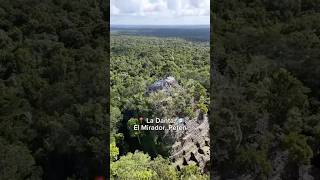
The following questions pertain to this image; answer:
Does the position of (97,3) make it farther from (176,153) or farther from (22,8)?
(176,153)

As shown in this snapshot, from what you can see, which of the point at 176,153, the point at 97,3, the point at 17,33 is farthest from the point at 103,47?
the point at 176,153

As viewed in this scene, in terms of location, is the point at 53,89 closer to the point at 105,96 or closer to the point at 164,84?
the point at 105,96

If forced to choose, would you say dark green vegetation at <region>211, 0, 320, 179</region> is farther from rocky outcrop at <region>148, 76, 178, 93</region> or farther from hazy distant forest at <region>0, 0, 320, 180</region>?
rocky outcrop at <region>148, 76, 178, 93</region>

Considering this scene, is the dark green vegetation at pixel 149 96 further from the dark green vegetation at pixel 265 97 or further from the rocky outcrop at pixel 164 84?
the dark green vegetation at pixel 265 97

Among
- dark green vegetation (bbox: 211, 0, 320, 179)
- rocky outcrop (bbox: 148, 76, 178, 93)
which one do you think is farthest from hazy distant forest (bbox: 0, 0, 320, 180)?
rocky outcrop (bbox: 148, 76, 178, 93)

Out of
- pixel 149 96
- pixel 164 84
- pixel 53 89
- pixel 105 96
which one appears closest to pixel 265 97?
pixel 164 84

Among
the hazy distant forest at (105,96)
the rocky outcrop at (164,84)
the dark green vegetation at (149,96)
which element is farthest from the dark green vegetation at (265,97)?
the rocky outcrop at (164,84)

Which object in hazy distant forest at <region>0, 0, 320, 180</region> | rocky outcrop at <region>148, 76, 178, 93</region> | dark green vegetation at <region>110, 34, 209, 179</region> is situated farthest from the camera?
hazy distant forest at <region>0, 0, 320, 180</region>
